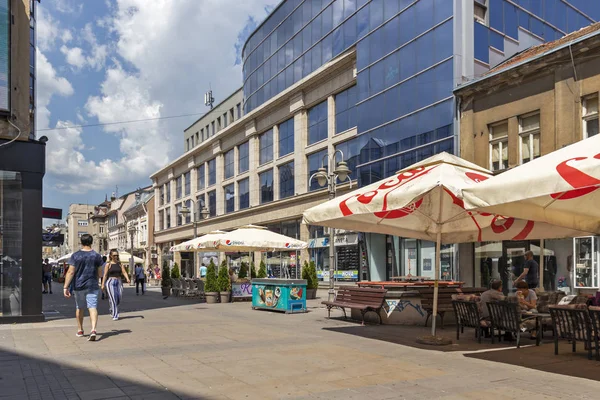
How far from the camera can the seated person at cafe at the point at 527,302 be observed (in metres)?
10.2

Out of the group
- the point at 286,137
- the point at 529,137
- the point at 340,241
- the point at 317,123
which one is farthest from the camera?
the point at 286,137

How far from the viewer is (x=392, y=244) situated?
25.8 m

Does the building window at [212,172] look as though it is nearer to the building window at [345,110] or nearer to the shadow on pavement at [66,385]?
the building window at [345,110]

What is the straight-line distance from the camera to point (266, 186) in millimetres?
39625

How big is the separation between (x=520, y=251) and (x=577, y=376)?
507 inches

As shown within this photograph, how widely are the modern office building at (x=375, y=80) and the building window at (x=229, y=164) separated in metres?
4.73

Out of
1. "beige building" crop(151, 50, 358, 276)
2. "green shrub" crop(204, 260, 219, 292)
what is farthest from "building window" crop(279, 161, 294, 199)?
"green shrub" crop(204, 260, 219, 292)

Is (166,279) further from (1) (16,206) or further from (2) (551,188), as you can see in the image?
(2) (551,188)

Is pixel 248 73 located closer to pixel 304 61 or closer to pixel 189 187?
pixel 304 61

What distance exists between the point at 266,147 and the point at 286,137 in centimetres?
348

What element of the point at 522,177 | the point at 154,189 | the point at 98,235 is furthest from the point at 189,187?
the point at 98,235

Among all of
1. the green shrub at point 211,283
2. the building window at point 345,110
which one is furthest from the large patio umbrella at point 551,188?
the building window at point 345,110

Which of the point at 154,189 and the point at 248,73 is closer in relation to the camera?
the point at 248,73

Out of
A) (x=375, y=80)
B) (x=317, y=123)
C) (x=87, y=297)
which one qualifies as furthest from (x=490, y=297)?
(x=317, y=123)
